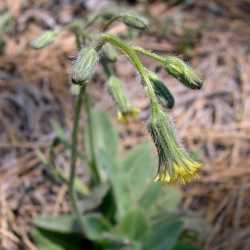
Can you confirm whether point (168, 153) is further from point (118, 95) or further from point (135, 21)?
point (135, 21)

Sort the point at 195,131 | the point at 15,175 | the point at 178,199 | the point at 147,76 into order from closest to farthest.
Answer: the point at 147,76, the point at 178,199, the point at 15,175, the point at 195,131

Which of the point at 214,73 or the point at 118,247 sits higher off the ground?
the point at 214,73

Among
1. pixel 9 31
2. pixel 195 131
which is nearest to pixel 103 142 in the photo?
pixel 195 131

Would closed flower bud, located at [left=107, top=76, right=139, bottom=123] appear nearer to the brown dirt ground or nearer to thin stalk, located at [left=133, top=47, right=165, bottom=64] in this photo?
thin stalk, located at [left=133, top=47, right=165, bottom=64]

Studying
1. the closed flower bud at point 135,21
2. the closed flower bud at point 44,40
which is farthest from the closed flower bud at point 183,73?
the closed flower bud at point 44,40

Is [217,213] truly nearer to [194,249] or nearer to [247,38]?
[194,249]

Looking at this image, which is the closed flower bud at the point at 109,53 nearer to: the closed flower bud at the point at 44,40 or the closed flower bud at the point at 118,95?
the closed flower bud at the point at 118,95

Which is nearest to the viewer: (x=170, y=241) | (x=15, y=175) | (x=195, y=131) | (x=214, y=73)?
(x=170, y=241)
